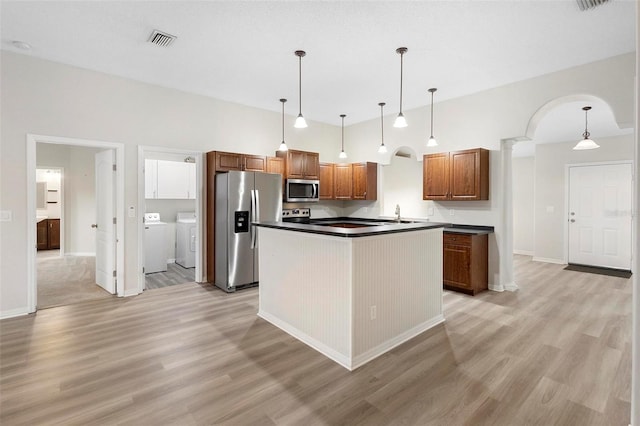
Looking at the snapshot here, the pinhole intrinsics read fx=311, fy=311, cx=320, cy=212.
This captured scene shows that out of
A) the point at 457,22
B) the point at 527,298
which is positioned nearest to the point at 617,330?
the point at 527,298

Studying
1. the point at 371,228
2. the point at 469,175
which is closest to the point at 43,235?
the point at 371,228

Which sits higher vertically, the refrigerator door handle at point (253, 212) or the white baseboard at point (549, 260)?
the refrigerator door handle at point (253, 212)

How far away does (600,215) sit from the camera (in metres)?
6.57

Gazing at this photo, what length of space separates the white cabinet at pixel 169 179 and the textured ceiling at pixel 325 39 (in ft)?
8.32

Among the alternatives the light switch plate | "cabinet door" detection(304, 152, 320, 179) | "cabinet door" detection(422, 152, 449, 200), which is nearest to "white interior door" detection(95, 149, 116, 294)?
the light switch plate

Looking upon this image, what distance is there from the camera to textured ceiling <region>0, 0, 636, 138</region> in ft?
9.45

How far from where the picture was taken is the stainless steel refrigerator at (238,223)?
4824 mm

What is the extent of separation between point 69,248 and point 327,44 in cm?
811

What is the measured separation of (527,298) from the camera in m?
4.44

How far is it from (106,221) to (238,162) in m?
2.17

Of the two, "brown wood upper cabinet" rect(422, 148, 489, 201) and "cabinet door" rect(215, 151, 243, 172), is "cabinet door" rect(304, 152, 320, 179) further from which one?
"brown wood upper cabinet" rect(422, 148, 489, 201)

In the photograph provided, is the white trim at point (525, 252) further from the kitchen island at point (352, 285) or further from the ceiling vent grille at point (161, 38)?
the ceiling vent grille at point (161, 38)

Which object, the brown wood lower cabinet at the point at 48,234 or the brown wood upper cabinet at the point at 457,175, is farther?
the brown wood lower cabinet at the point at 48,234

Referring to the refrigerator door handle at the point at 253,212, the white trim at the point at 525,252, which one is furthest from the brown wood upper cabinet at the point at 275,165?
the white trim at the point at 525,252
